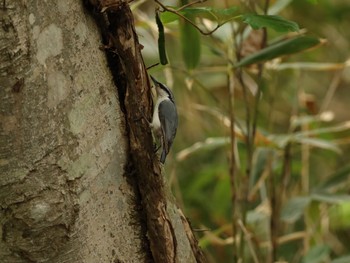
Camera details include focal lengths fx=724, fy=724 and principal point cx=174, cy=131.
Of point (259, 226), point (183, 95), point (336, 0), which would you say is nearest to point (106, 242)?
point (259, 226)

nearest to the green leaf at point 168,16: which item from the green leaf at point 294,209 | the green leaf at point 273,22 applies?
the green leaf at point 273,22

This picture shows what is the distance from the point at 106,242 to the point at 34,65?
0.27 m

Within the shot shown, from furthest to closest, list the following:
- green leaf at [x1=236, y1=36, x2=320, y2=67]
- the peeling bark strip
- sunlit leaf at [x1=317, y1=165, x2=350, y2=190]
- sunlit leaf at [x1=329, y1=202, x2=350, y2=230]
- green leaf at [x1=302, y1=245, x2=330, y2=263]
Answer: sunlit leaf at [x1=329, y1=202, x2=350, y2=230] < sunlit leaf at [x1=317, y1=165, x2=350, y2=190] < green leaf at [x1=302, y1=245, x2=330, y2=263] < green leaf at [x1=236, y1=36, x2=320, y2=67] < the peeling bark strip

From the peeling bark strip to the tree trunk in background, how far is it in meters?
0.02

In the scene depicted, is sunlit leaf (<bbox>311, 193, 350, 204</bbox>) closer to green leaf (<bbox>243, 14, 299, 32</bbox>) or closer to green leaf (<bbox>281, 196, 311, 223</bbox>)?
green leaf (<bbox>281, 196, 311, 223</bbox>)

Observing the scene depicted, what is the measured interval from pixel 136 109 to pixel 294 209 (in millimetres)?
953

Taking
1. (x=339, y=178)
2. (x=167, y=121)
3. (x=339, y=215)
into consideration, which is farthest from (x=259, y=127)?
(x=167, y=121)

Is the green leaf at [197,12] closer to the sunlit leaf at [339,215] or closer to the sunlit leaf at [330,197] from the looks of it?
the sunlit leaf at [330,197]

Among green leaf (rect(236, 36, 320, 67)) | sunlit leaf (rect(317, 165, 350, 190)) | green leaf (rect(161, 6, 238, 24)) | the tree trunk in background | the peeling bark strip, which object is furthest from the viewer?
sunlit leaf (rect(317, 165, 350, 190))

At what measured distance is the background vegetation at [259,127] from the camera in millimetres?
1630

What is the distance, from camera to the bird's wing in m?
1.25

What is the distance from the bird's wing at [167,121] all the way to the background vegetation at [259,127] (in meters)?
0.09

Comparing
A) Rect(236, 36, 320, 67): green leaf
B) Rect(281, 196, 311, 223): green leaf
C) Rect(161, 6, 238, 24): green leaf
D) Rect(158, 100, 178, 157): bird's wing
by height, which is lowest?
Rect(281, 196, 311, 223): green leaf

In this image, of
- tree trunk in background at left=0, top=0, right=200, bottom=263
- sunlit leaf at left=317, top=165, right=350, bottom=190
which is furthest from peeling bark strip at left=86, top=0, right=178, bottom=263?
sunlit leaf at left=317, top=165, right=350, bottom=190
